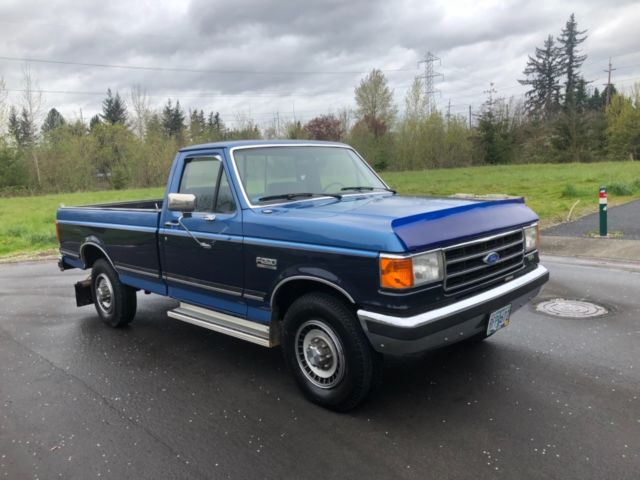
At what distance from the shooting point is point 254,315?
173 inches

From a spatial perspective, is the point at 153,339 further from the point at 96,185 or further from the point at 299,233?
the point at 96,185

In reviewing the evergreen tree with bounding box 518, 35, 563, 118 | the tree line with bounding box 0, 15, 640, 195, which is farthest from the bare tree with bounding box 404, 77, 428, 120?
the evergreen tree with bounding box 518, 35, 563, 118

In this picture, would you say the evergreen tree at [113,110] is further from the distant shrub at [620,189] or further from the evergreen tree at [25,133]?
the distant shrub at [620,189]

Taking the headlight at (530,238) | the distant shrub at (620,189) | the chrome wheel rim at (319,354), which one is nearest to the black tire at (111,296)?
the chrome wheel rim at (319,354)

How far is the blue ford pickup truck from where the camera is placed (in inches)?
136

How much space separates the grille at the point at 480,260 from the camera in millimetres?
3635

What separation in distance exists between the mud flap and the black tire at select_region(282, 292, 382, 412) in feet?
11.9

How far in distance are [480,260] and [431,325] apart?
756 mm

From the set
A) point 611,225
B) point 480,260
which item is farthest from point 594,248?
point 480,260

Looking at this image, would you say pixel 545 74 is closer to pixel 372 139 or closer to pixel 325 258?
pixel 372 139

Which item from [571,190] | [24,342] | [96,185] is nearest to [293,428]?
[24,342]

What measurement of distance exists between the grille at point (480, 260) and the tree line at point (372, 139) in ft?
142

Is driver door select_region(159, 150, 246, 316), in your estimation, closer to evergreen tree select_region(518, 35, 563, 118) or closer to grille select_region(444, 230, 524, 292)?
grille select_region(444, 230, 524, 292)

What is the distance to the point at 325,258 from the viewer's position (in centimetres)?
368
